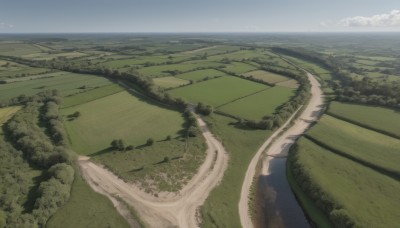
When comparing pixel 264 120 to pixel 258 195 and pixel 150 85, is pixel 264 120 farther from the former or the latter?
pixel 150 85

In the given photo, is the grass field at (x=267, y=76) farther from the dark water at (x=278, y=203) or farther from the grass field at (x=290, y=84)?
the dark water at (x=278, y=203)

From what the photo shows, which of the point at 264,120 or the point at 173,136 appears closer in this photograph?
the point at 173,136

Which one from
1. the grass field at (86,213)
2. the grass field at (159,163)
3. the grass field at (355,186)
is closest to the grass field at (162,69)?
the grass field at (159,163)

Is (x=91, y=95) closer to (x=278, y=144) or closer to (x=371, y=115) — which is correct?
(x=278, y=144)

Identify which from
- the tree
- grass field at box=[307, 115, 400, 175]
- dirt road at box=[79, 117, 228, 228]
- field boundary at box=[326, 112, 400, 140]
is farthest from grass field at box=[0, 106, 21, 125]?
field boundary at box=[326, 112, 400, 140]

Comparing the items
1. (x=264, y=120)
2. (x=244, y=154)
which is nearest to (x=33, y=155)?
(x=244, y=154)

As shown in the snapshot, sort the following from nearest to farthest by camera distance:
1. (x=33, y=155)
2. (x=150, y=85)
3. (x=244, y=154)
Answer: (x=33, y=155), (x=244, y=154), (x=150, y=85)

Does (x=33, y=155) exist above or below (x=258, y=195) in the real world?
above
